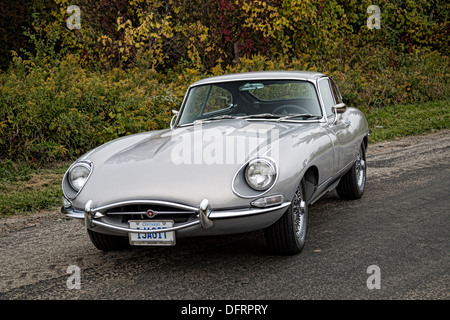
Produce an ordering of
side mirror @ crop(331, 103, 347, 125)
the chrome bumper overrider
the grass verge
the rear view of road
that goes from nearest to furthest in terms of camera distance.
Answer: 1. the rear view of road
2. the chrome bumper overrider
3. side mirror @ crop(331, 103, 347, 125)
4. the grass verge

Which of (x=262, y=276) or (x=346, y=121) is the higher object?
(x=346, y=121)

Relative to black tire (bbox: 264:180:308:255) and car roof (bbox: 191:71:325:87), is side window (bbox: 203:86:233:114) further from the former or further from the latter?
black tire (bbox: 264:180:308:255)

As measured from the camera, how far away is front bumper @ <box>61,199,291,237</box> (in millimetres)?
3994

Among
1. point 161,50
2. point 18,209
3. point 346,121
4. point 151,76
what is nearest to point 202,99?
point 346,121

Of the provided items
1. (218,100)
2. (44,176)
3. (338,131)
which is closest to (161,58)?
(44,176)

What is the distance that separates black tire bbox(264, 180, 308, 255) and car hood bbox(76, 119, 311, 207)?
1.50 feet

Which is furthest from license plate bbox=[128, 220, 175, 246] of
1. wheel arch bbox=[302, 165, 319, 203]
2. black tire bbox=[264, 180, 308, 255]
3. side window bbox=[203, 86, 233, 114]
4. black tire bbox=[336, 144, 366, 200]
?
black tire bbox=[336, 144, 366, 200]

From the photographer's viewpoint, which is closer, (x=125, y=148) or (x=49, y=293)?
(x=49, y=293)

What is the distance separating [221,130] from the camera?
5004 millimetres

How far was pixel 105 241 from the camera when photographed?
15.7 feet

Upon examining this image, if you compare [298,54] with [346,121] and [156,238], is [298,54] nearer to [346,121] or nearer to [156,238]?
[346,121]

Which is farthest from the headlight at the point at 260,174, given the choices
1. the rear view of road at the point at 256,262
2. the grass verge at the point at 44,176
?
the grass verge at the point at 44,176

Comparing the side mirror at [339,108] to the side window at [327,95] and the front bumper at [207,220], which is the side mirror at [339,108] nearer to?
the side window at [327,95]
